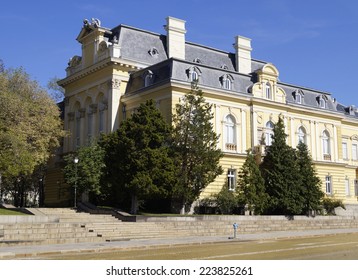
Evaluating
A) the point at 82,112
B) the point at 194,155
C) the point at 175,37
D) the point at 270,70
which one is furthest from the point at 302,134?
the point at 82,112

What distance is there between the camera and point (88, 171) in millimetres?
41219

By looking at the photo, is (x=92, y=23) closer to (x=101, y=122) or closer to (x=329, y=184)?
(x=101, y=122)

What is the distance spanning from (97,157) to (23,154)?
25.3ft

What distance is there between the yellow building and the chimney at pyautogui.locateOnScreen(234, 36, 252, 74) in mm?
116

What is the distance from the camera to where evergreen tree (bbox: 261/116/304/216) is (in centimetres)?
4306

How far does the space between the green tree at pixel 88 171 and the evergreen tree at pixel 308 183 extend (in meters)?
17.8

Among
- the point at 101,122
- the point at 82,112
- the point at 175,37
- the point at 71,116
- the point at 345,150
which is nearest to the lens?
the point at 101,122

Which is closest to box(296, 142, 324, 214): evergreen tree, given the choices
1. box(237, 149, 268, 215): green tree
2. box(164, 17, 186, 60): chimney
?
box(237, 149, 268, 215): green tree

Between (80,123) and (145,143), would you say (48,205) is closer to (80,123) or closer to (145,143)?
(80,123)

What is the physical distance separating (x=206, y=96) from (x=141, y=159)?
12189mm

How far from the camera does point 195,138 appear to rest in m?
38.7

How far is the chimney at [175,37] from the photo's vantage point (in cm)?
5366

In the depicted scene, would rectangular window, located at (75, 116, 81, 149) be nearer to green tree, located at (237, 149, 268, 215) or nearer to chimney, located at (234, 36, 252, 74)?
chimney, located at (234, 36, 252, 74)

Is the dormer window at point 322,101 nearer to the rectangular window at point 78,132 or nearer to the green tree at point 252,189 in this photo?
the green tree at point 252,189
